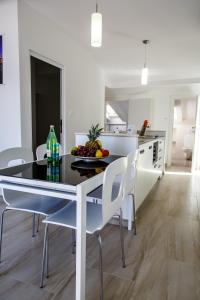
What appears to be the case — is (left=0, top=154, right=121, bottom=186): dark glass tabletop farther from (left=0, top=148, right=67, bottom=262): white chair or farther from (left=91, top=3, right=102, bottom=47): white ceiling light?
(left=91, top=3, right=102, bottom=47): white ceiling light

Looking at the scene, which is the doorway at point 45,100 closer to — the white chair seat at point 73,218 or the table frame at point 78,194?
the white chair seat at point 73,218

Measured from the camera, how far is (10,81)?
106 inches

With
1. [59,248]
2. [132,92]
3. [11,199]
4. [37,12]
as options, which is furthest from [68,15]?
[132,92]

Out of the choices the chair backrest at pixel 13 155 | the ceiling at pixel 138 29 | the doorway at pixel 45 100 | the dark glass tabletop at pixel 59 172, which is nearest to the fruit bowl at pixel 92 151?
the dark glass tabletop at pixel 59 172

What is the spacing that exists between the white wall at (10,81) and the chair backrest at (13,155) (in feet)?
3.03

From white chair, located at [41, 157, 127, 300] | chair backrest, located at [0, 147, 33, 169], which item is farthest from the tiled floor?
chair backrest, located at [0, 147, 33, 169]

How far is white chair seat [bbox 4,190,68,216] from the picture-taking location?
61.2 inches

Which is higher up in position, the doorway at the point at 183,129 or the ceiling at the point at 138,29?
the ceiling at the point at 138,29

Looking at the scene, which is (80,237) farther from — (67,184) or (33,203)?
(33,203)

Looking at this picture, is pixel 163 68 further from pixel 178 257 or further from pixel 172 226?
pixel 178 257

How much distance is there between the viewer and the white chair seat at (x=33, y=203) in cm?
155

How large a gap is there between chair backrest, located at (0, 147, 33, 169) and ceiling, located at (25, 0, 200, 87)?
192 cm

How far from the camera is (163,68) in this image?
5098 millimetres

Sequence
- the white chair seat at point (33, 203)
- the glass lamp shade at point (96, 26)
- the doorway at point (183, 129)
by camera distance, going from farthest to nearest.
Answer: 1. the doorway at point (183, 129)
2. the glass lamp shade at point (96, 26)
3. the white chair seat at point (33, 203)
